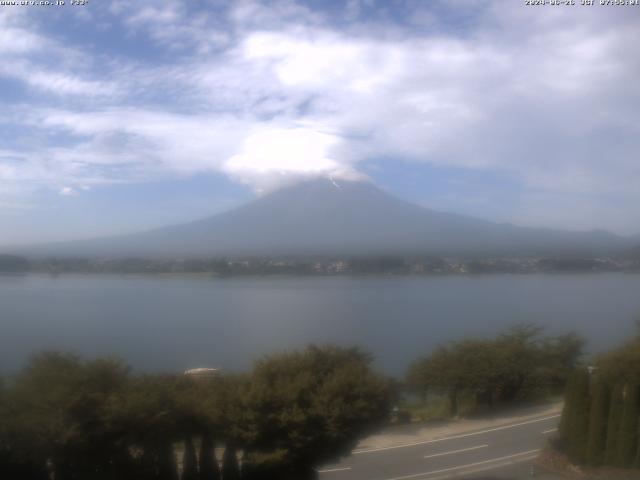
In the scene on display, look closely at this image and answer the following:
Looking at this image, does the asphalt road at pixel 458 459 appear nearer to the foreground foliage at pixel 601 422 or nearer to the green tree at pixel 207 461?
the foreground foliage at pixel 601 422

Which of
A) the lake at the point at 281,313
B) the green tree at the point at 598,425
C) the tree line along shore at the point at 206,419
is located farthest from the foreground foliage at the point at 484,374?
the green tree at the point at 598,425

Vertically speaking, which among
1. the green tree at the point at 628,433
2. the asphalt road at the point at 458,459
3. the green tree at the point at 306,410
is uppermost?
the green tree at the point at 306,410

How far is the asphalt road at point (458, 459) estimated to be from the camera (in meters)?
8.05

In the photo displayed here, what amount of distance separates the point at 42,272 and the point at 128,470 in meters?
14.5

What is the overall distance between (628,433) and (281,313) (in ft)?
46.3

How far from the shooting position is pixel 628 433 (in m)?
8.02

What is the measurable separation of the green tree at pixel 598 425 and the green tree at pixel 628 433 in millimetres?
235

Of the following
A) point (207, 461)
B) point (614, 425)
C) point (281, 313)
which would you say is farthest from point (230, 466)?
point (281, 313)

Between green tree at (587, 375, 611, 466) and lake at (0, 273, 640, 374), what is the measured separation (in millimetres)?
4289

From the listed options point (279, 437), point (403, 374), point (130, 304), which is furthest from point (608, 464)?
point (130, 304)

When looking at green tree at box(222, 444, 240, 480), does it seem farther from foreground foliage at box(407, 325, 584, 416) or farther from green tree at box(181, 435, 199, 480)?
foreground foliage at box(407, 325, 584, 416)

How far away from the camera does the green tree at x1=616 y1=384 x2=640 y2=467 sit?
26.2 feet

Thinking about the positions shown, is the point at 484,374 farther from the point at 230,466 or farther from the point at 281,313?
the point at 281,313

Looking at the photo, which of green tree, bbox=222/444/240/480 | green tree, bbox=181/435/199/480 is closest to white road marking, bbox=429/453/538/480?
green tree, bbox=222/444/240/480
